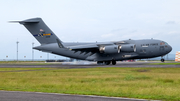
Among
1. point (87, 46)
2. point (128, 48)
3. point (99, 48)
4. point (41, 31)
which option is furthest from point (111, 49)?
point (41, 31)

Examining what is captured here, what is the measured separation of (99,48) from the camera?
47031mm

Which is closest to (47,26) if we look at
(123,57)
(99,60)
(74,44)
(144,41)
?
(74,44)

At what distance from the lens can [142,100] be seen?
9.85m

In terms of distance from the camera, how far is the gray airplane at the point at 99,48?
4478 cm

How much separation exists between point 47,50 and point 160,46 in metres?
23.2

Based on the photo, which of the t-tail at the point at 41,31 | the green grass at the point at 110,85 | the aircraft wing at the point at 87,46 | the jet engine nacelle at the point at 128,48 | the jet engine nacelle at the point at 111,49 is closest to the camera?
the green grass at the point at 110,85

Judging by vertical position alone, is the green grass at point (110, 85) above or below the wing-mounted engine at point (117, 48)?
below

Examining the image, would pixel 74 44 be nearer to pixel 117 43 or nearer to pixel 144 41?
pixel 117 43

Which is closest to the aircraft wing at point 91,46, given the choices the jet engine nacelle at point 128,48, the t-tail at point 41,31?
the jet engine nacelle at point 128,48

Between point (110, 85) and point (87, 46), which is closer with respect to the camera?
point (110, 85)

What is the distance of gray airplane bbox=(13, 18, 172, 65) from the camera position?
4478cm

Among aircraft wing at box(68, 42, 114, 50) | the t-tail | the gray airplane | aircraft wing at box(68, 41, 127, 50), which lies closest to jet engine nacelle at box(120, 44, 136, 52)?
the gray airplane

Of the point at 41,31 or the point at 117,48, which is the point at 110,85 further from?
the point at 41,31

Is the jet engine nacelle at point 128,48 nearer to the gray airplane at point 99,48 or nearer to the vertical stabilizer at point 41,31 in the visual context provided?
the gray airplane at point 99,48
